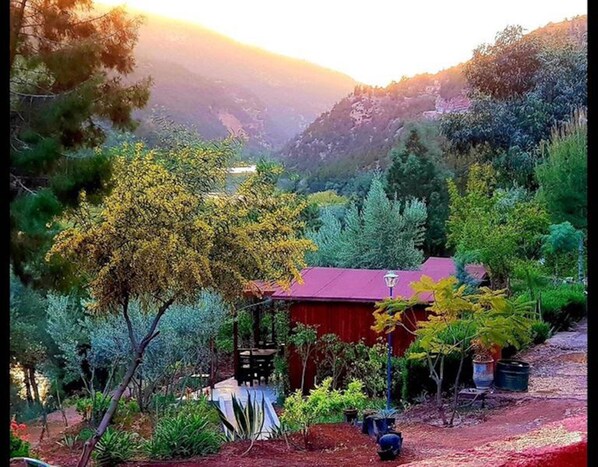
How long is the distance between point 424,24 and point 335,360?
11747 millimetres

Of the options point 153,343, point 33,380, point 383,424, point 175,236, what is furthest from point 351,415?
point 33,380

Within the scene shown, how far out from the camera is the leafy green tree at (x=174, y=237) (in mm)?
5523

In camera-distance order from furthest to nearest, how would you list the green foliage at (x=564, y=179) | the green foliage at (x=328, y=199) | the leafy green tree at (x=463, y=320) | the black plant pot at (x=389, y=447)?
the green foliage at (x=328, y=199) → the green foliage at (x=564, y=179) → the leafy green tree at (x=463, y=320) → the black plant pot at (x=389, y=447)

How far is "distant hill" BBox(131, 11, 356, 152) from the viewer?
73.5 feet

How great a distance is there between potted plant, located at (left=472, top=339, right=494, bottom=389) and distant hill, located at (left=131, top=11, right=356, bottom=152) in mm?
14109

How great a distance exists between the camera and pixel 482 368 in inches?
294

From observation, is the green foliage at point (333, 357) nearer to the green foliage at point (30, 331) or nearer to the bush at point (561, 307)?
the green foliage at point (30, 331)

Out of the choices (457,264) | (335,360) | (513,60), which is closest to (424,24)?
(513,60)

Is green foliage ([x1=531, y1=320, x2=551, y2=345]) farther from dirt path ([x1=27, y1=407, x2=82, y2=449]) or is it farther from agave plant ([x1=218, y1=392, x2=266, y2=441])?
dirt path ([x1=27, y1=407, x2=82, y2=449])

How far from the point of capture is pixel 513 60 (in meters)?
20.2

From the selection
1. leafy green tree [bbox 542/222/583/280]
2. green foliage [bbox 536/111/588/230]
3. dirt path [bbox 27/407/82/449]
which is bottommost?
dirt path [bbox 27/407/82/449]

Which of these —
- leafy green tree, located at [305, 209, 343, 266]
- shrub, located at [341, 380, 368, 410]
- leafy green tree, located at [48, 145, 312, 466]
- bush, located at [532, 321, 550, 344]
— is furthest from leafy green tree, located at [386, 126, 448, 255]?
leafy green tree, located at [48, 145, 312, 466]

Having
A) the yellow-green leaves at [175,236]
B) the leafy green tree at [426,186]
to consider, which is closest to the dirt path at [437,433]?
the yellow-green leaves at [175,236]

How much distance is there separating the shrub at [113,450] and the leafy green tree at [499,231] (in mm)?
5254
